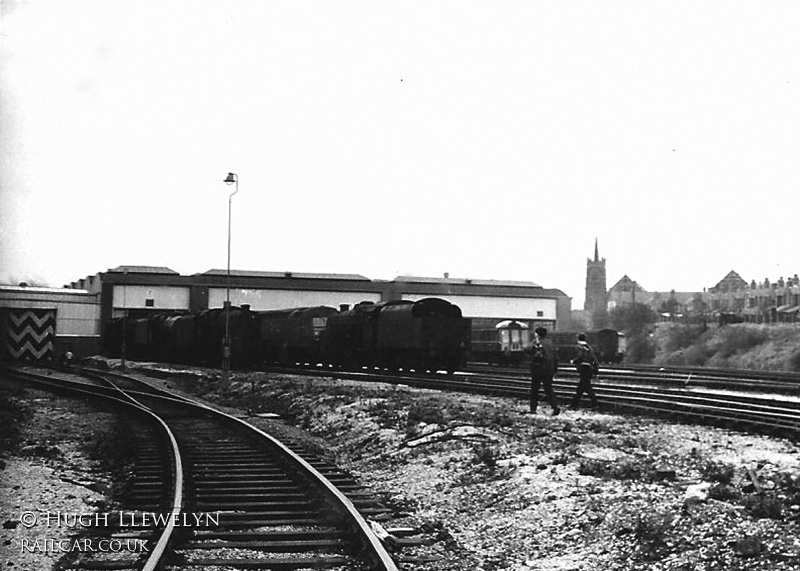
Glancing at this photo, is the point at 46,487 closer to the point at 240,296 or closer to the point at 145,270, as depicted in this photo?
the point at 240,296

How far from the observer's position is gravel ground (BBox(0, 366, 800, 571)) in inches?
289

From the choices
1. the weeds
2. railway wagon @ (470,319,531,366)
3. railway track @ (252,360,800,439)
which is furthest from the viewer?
railway wagon @ (470,319,531,366)

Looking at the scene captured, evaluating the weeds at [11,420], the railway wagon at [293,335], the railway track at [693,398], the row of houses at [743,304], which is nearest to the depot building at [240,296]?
the row of houses at [743,304]

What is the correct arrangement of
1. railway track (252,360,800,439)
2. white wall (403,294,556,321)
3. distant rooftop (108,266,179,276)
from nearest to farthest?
railway track (252,360,800,439)
distant rooftop (108,266,179,276)
white wall (403,294,556,321)

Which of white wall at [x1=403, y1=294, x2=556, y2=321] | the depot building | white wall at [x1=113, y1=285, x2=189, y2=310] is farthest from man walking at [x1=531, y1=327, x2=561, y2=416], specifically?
white wall at [x1=403, y1=294, x2=556, y2=321]

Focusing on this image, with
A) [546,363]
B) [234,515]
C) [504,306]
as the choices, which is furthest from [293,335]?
[234,515]

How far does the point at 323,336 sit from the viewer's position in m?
36.3

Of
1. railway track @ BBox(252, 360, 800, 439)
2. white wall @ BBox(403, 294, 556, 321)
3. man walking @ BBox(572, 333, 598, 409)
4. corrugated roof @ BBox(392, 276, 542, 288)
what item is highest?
corrugated roof @ BBox(392, 276, 542, 288)

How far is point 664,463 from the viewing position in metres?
10.8

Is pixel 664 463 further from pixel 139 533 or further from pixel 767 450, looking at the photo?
pixel 139 533

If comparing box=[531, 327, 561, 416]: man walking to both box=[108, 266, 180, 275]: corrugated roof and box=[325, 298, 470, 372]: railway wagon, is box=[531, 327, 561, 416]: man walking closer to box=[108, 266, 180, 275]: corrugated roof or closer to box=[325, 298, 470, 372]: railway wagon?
box=[325, 298, 470, 372]: railway wagon

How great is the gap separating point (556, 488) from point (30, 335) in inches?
1661

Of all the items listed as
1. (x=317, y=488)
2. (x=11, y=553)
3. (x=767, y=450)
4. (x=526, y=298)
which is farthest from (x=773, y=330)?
(x=11, y=553)

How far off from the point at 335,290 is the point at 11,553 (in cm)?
5696
